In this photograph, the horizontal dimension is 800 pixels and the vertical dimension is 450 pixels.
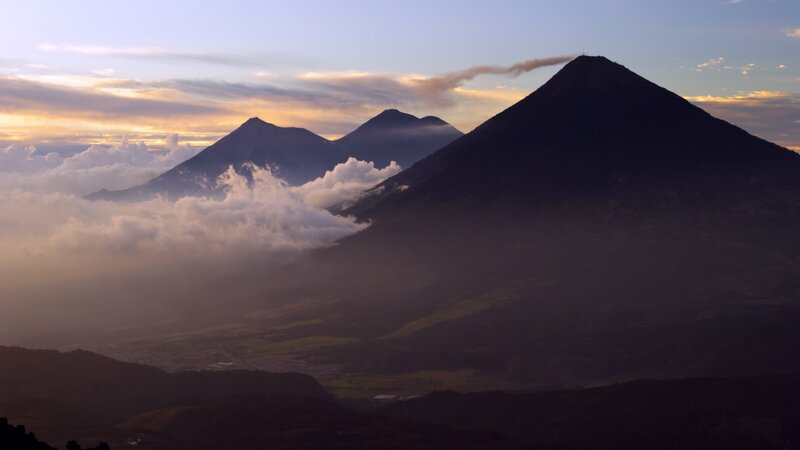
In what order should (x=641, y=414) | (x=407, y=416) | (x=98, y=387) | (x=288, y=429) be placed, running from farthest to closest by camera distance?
(x=98, y=387), (x=407, y=416), (x=641, y=414), (x=288, y=429)

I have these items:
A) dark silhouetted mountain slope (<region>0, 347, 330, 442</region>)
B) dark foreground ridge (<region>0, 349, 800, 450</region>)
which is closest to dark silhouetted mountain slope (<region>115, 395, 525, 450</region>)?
dark foreground ridge (<region>0, 349, 800, 450</region>)

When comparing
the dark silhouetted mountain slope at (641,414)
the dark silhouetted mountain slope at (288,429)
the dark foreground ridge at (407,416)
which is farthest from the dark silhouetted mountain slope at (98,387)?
the dark silhouetted mountain slope at (641,414)

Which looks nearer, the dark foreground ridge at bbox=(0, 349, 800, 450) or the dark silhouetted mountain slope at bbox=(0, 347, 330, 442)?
the dark foreground ridge at bbox=(0, 349, 800, 450)


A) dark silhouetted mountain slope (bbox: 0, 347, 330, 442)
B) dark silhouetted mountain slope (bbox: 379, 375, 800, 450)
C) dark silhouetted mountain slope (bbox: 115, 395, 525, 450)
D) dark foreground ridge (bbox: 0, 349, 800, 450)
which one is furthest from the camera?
dark silhouetted mountain slope (bbox: 0, 347, 330, 442)

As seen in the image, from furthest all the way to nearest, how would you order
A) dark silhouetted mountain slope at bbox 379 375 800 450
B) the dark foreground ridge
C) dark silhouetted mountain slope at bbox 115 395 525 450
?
dark silhouetted mountain slope at bbox 379 375 800 450
the dark foreground ridge
dark silhouetted mountain slope at bbox 115 395 525 450

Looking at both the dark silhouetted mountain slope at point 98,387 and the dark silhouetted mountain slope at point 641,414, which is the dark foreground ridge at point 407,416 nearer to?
the dark silhouetted mountain slope at point 641,414

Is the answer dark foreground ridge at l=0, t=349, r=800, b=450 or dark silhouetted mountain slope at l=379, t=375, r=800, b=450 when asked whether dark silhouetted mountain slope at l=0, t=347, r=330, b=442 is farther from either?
dark silhouetted mountain slope at l=379, t=375, r=800, b=450

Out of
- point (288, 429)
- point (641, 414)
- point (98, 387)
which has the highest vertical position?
point (98, 387)

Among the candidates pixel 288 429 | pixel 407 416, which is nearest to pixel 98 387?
pixel 288 429

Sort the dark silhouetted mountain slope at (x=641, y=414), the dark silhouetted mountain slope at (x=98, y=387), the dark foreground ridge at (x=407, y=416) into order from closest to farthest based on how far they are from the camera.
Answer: the dark foreground ridge at (x=407, y=416), the dark silhouetted mountain slope at (x=641, y=414), the dark silhouetted mountain slope at (x=98, y=387)

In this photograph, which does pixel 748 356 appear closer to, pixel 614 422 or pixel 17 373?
pixel 614 422

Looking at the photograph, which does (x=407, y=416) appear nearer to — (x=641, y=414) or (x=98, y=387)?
(x=641, y=414)
